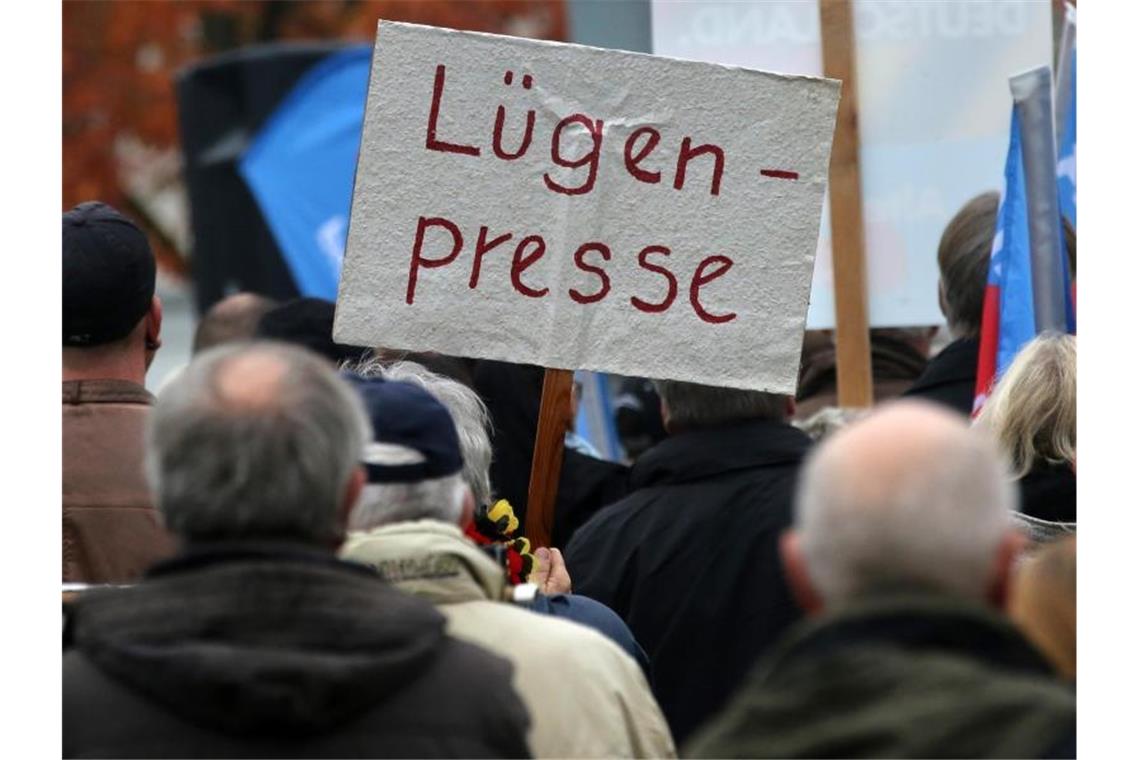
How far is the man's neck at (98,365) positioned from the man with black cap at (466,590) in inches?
36.4

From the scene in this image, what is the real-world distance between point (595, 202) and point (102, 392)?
1062 mm

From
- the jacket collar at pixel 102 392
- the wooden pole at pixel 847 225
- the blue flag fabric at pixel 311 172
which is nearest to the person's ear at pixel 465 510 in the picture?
the jacket collar at pixel 102 392

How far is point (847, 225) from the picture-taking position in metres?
6.78

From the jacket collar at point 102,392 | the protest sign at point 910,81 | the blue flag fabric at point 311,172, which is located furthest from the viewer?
the blue flag fabric at point 311,172

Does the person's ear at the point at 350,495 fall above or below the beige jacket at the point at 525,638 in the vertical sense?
above

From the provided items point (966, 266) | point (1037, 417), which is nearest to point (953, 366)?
point (966, 266)

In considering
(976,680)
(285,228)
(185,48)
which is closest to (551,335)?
(976,680)

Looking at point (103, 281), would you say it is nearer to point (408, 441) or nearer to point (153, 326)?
point (153, 326)

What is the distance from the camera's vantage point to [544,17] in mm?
22250

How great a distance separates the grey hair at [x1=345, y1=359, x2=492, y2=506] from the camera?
13.7 ft

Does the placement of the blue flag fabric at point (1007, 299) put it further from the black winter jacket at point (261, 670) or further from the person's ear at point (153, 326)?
the black winter jacket at point (261, 670)

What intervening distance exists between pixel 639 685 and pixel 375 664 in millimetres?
643

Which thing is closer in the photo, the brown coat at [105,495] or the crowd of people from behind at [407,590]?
the crowd of people from behind at [407,590]

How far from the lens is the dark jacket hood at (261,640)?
9.07 ft
